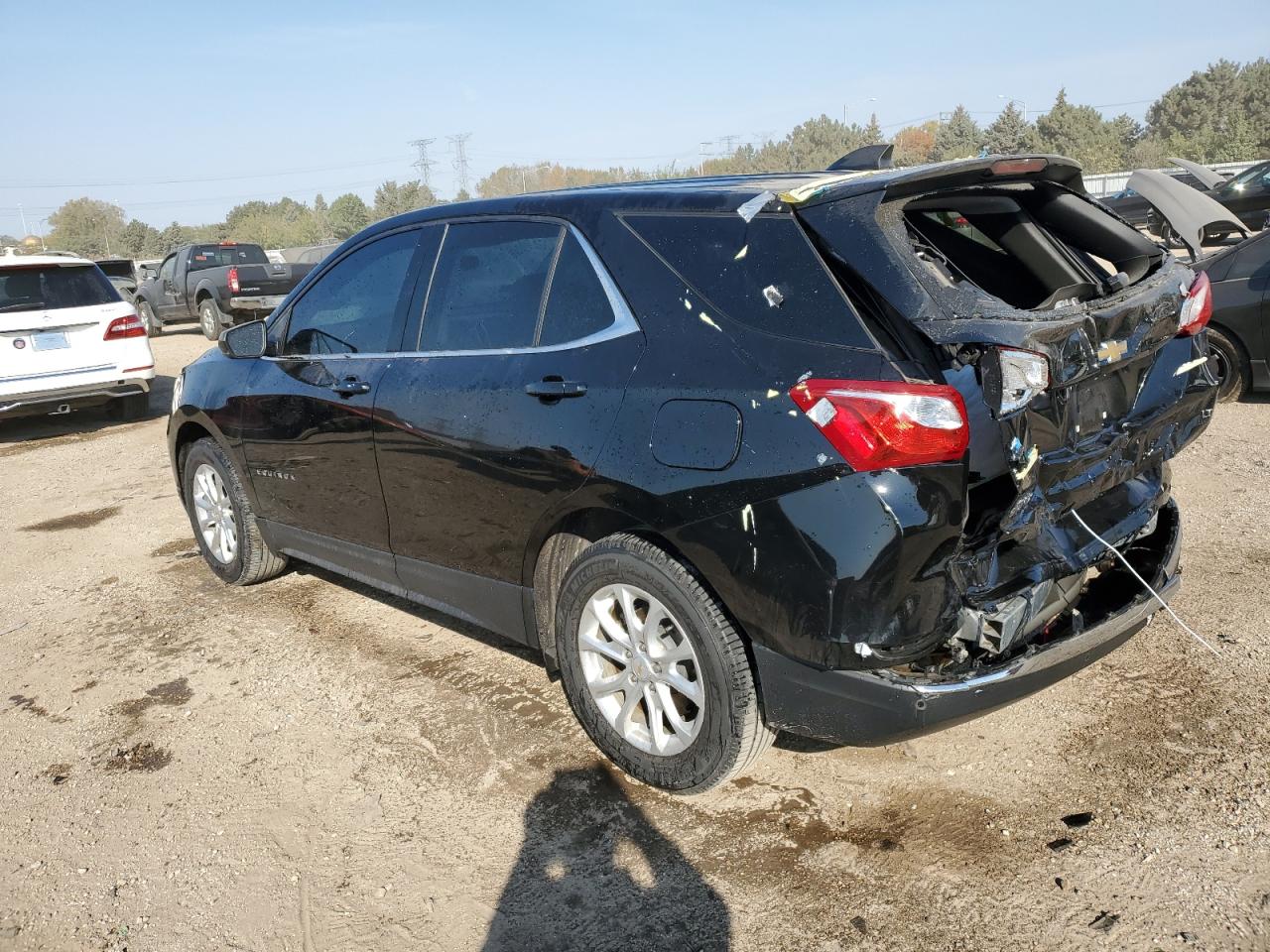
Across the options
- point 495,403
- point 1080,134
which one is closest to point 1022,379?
point 495,403

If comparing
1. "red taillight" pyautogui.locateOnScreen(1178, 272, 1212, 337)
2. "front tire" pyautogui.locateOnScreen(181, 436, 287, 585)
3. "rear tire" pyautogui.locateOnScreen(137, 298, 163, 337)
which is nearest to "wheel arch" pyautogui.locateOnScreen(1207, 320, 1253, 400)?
"red taillight" pyautogui.locateOnScreen(1178, 272, 1212, 337)

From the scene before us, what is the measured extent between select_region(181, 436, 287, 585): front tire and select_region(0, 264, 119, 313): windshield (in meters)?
5.48

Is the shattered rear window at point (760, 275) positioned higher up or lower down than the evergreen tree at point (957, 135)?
lower down

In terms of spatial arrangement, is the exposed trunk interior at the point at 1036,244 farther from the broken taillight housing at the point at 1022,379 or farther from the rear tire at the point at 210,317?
the rear tire at the point at 210,317

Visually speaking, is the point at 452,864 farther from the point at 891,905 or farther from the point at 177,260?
the point at 177,260

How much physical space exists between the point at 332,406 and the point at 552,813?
1.97 m

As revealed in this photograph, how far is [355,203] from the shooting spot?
355 ft

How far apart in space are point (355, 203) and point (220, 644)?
111 m

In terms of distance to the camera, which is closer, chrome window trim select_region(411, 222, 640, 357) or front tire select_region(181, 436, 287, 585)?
chrome window trim select_region(411, 222, 640, 357)

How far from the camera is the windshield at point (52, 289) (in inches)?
380

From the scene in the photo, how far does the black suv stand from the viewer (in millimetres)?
2605

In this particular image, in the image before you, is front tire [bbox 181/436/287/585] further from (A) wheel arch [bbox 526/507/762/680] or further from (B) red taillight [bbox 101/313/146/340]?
(B) red taillight [bbox 101/313/146/340]

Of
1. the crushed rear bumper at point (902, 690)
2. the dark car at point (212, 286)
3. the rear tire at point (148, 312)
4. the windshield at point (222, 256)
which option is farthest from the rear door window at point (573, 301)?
the rear tire at point (148, 312)

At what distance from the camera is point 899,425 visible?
8.29 feet
